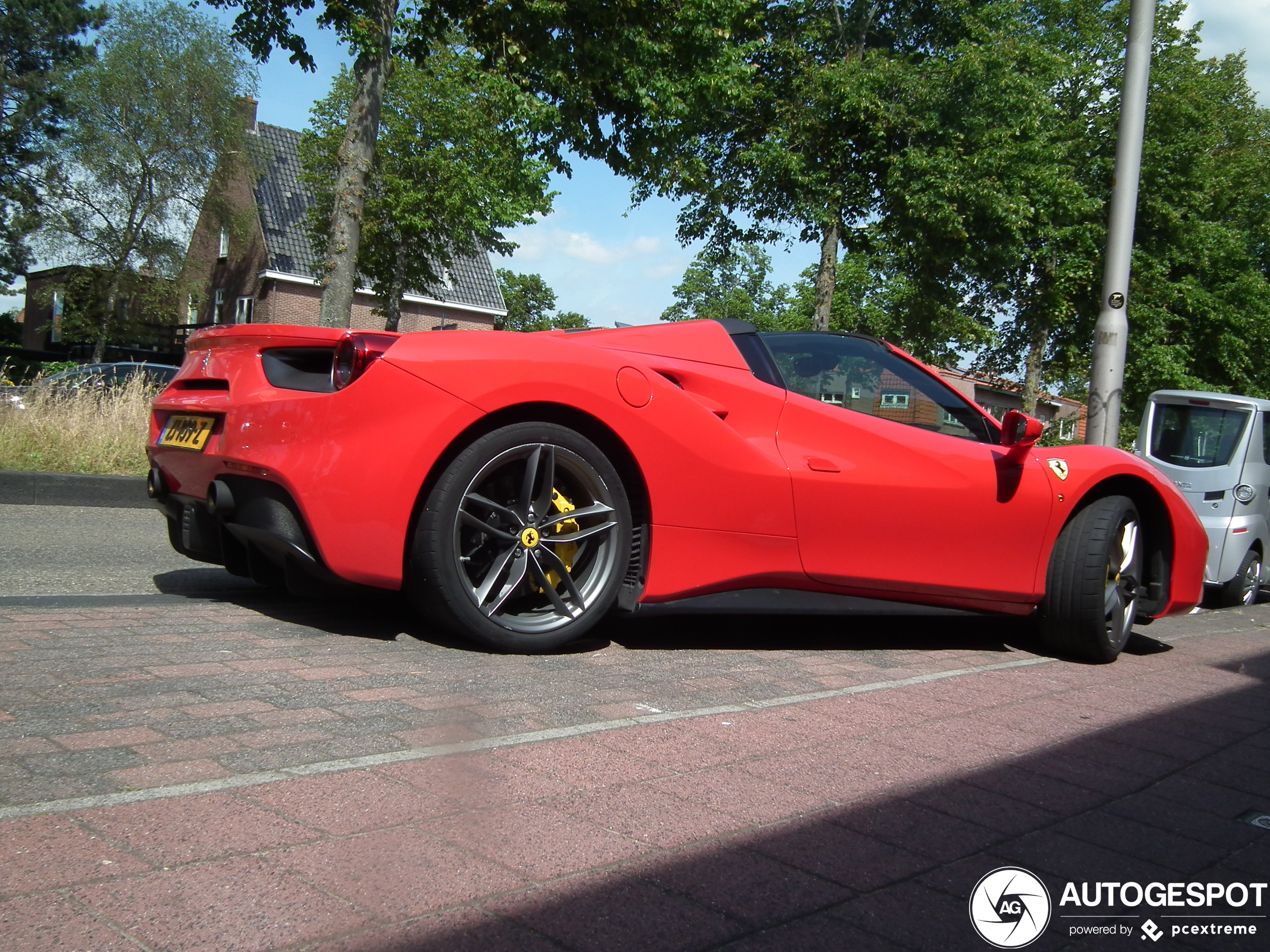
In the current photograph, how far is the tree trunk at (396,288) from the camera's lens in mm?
30781

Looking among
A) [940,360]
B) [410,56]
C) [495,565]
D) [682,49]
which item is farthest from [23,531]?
[940,360]

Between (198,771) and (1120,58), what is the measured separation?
1390 inches

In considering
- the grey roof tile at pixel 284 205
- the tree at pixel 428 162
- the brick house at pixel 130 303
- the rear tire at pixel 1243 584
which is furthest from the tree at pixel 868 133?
the brick house at pixel 130 303

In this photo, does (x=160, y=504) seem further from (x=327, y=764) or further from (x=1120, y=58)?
(x=1120, y=58)

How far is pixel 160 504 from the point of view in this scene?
14.6ft

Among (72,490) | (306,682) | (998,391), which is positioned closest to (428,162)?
(72,490)

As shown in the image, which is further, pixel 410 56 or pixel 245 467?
pixel 410 56

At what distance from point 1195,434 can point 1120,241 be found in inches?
89.4

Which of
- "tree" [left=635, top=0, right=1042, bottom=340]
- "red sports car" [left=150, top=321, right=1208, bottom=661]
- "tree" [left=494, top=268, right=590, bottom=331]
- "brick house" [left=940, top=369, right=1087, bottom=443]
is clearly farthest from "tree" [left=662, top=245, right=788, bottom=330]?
"red sports car" [left=150, top=321, right=1208, bottom=661]

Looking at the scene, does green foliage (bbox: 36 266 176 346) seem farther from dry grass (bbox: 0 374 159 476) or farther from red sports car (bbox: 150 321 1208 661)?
red sports car (bbox: 150 321 1208 661)

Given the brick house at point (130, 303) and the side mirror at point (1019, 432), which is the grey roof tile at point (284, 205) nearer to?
the brick house at point (130, 303)

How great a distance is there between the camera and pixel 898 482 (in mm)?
4445

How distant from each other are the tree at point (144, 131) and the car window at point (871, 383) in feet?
120

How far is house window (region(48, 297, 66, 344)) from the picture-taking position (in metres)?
45.9
